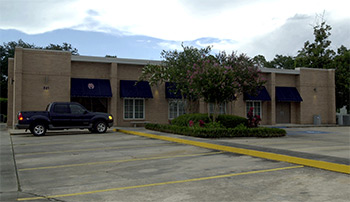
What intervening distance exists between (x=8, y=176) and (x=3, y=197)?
6.76 ft

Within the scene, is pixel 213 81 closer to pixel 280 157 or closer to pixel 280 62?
pixel 280 157

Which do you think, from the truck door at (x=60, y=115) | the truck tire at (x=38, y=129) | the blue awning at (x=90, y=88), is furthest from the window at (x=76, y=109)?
the blue awning at (x=90, y=88)

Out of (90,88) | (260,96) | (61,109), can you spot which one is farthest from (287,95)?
(61,109)

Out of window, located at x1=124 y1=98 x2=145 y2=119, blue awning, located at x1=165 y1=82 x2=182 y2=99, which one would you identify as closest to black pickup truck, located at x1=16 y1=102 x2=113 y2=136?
window, located at x1=124 y1=98 x2=145 y2=119

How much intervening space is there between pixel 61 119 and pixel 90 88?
7.62 metres

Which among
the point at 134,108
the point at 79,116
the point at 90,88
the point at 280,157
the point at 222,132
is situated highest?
the point at 90,88

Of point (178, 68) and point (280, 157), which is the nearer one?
point (280, 157)

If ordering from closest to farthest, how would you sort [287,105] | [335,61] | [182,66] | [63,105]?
[63,105] < [182,66] < [287,105] < [335,61]

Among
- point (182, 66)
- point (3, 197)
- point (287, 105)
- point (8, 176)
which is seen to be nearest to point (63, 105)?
point (182, 66)

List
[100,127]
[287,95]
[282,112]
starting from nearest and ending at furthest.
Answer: [100,127] < [287,95] < [282,112]

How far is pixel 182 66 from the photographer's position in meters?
24.3

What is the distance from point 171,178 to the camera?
7516 mm

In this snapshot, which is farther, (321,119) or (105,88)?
(321,119)

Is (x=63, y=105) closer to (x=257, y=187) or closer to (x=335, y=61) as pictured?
(x=257, y=187)
